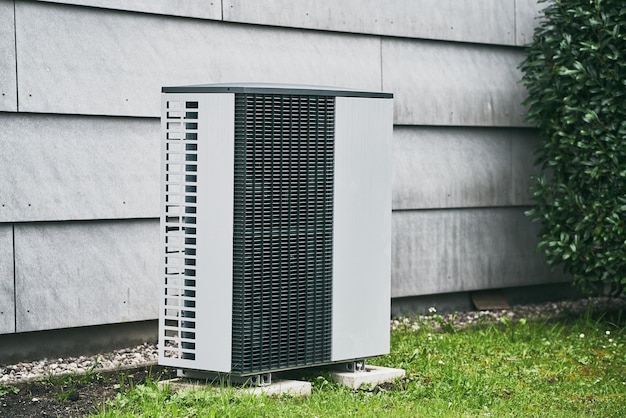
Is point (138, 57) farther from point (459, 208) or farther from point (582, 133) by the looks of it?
point (582, 133)

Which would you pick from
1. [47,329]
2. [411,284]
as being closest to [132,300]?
[47,329]

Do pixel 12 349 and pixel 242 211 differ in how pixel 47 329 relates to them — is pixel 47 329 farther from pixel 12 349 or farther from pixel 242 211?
pixel 242 211

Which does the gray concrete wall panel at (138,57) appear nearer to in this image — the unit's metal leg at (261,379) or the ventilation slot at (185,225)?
the ventilation slot at (185,225)

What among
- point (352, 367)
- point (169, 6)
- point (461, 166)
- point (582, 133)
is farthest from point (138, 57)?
point (582, 133)

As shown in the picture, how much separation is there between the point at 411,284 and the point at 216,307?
8.39 ft

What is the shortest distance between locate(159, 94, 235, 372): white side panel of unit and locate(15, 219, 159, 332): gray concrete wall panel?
1.05 m

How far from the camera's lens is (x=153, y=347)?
18.4ft

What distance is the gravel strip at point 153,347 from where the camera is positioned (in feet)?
16.4

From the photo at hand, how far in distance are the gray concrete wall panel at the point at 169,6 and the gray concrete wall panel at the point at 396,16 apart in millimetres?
96

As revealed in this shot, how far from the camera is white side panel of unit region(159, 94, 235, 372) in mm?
4379

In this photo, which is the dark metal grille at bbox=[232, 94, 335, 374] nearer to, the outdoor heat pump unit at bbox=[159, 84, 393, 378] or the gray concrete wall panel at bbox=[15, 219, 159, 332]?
the outdoor heat pump unit at bbox=[159, 84, 393, 378]

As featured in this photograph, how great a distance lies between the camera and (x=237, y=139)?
4.38m

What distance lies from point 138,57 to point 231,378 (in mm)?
1824

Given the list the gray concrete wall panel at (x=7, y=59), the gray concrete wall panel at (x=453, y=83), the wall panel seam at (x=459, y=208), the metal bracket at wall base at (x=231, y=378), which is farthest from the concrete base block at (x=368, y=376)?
the gray concrete wall panel at (x=453, y=83)
